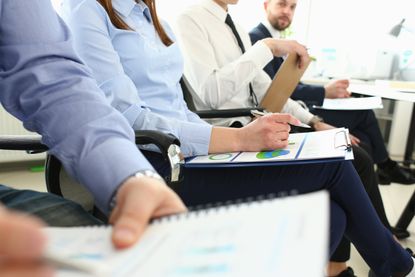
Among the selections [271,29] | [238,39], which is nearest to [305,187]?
[238,39]

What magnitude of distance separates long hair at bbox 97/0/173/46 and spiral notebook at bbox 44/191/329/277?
721mm

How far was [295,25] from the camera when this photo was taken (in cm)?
341

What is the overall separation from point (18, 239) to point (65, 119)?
1.16 ft

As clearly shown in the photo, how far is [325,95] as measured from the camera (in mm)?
2012

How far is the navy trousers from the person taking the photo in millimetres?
489

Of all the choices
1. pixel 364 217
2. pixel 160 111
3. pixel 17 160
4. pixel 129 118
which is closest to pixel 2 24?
pixel 129 118

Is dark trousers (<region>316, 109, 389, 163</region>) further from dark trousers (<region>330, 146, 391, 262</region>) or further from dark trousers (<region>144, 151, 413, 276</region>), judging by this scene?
dark trousers (<region>144, 151, 413, 276</region>)

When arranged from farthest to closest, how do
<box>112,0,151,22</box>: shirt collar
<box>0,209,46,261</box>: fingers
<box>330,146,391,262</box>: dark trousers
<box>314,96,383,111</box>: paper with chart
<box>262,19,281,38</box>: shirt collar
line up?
<box>262,19,281,38</box>: shirt collar
<box>314,96,383,111</box>: paper with chart
<box>330,146,391,262</box>: dark trousers
<box>112,0,151,22</box>: shirt collar
<box>0,209,46,261</box>: fingers

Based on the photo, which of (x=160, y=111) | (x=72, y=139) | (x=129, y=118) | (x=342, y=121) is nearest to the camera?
(x=72, y=139)

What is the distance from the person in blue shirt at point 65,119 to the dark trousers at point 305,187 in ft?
1.14

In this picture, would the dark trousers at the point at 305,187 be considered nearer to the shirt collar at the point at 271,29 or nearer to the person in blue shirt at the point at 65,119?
the person in blue shirt at the point at 65,119

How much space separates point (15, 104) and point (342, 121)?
1687mm

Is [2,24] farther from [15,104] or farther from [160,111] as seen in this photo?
[160,111]

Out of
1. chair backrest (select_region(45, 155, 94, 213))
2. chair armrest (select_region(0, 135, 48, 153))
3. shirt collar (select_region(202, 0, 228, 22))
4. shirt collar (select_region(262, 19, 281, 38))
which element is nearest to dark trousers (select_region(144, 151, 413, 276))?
chair backrest (select_region(45, 155, 94, 213))
